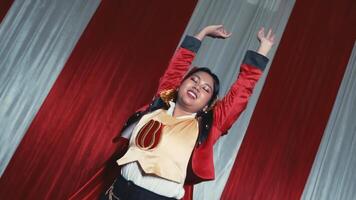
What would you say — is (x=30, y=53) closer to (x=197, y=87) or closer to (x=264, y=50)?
(x=197, y=87)

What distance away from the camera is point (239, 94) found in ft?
4.74

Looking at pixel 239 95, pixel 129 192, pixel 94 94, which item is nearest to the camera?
pixel 129 192

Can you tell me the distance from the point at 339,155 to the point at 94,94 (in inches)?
62.2

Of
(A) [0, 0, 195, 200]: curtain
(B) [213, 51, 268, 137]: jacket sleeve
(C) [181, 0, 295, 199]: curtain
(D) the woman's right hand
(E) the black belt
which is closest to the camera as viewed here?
(E) the black belt

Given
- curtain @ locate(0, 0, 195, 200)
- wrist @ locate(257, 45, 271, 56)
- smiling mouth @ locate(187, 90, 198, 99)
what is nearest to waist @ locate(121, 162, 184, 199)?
smiling mouth @ locate(187, 90, 198, 99)

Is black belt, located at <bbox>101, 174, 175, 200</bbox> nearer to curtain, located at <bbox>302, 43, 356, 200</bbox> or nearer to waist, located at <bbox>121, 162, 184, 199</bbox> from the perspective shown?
waist, located at <bbox>121, 162, 184, 199</bbox>

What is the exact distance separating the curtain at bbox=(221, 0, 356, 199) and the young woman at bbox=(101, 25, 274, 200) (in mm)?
1122

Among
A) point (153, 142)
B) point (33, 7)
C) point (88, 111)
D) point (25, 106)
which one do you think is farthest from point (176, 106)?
point (33, 7)

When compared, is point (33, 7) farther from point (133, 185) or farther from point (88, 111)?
point (133, 185)

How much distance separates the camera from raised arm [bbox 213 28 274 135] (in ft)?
4.74

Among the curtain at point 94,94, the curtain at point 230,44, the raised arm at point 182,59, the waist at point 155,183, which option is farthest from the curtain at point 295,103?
the waist at point 155,183

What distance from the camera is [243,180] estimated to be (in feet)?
8.29

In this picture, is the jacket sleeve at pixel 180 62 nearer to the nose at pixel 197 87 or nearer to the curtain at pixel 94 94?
the nose at pixel 197 87

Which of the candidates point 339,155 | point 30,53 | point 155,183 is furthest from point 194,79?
point 339,155
